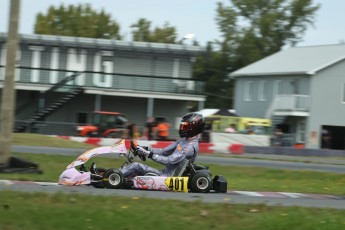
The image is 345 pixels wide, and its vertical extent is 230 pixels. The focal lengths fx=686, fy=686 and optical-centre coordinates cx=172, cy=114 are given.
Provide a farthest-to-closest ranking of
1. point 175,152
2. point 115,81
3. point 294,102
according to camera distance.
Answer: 1. point 294,102
2. point 115,81
3. point 175,152

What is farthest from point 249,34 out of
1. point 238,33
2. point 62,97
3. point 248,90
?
point 62,97

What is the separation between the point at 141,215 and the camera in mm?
8695

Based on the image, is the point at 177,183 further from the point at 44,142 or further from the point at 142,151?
the point at 44,142

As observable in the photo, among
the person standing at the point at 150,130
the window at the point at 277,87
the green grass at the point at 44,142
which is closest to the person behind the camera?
the green grass at the point at 44,142

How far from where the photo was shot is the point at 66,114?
142 ft

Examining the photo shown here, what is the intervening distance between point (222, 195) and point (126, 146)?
6.50ft

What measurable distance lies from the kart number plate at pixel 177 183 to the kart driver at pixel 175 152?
0.87 feet

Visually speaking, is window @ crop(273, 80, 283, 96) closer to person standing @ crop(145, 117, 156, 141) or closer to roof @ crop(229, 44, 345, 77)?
roof @ crop(229, 44, 345, 77)

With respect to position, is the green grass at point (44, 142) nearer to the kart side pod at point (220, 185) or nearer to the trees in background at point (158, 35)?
the kart side pod at point (220, 185)

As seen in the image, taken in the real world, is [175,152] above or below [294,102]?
below

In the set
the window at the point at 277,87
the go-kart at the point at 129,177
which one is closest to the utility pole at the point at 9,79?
the go-kart at the point at 129,177

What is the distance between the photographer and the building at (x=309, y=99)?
4531 centimetres

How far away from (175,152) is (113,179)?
1287 millimetres

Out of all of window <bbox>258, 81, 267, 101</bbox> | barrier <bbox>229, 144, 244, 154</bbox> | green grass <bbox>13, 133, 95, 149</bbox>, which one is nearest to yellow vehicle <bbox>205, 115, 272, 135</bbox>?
window <bbox>258, 81, 267, 101</bbox>
